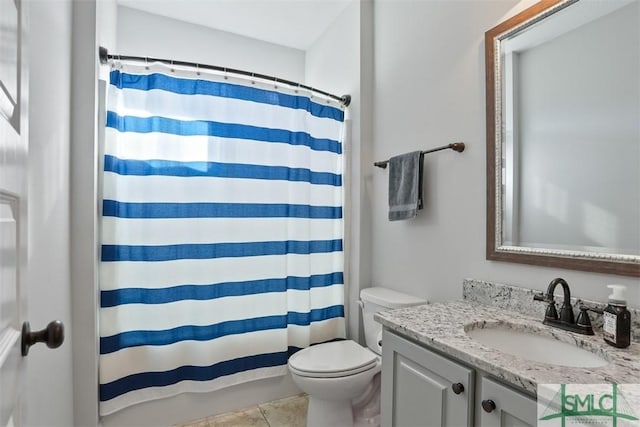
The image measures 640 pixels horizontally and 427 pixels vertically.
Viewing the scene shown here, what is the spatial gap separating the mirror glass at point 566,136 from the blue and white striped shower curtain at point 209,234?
1133 millimetres

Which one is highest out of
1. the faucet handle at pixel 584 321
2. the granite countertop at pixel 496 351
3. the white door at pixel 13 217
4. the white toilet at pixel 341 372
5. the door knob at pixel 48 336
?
the white door at pixel 13 217

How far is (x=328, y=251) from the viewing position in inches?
Answer: 86.7

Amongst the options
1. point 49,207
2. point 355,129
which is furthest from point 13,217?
point 355,129

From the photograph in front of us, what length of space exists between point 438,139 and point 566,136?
1.92ft

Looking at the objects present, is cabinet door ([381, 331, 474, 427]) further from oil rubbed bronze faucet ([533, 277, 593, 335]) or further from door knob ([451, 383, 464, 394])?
oil rubbed bronze faucet ([533, 277, 593, 335])

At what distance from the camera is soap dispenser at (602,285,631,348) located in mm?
875

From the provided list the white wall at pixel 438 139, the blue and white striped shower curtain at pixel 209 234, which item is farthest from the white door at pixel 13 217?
the white wall at pixel 438 139

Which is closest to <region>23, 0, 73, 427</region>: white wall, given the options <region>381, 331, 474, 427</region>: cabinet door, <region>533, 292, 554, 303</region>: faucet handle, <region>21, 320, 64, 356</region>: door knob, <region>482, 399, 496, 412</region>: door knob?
<region>21, 320, 64, 356</region>: door knob

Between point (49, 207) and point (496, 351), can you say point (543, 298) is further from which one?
point (49, 207)

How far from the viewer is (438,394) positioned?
37.6 inches

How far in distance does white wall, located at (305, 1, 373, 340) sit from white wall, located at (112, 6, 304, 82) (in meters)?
0.62

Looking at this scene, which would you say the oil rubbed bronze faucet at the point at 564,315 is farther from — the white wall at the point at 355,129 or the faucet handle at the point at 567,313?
the white wall at the point at 355,129

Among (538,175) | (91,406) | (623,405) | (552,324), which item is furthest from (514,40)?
(91,406)

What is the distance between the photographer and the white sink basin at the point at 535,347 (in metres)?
0.93
